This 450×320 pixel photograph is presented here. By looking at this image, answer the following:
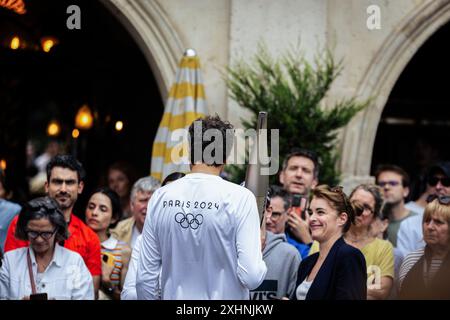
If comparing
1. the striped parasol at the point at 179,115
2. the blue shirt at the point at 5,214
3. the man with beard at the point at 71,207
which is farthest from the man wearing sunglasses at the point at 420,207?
the blue shirt at the point at 5,214

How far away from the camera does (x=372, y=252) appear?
627cm

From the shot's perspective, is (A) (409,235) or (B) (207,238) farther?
(A) (409,235)

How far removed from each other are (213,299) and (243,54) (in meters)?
4.43

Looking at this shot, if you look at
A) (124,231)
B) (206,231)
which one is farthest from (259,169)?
(124,231)

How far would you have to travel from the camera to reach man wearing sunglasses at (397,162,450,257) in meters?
7.22

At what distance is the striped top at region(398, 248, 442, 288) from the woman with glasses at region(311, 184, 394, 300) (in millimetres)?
78

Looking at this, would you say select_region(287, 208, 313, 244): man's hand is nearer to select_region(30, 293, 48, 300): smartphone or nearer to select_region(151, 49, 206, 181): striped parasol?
select_region(151, 49, 206, 181): striped parasol

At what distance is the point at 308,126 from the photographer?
26.2ft

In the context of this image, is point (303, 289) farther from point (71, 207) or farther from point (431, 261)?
point (71, 207)

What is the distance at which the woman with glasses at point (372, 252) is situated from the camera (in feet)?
20.4

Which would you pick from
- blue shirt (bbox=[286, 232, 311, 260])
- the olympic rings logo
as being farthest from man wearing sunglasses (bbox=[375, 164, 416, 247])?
the olympic rings logo

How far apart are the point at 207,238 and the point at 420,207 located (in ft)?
12.8

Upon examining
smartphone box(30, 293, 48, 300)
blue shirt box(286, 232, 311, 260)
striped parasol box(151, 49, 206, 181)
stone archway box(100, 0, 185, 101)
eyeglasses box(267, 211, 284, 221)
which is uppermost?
stone archway box(100, 0, 185, 101)
